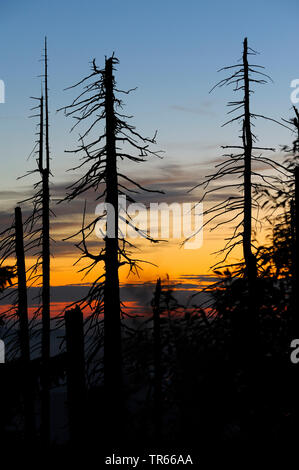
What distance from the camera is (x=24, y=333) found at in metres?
21.7

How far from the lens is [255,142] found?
1942 centimetres

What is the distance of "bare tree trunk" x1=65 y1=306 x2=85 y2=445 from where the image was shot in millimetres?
15086

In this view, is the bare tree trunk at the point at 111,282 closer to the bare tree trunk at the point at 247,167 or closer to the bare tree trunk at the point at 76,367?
the bare tree trunk at the point at 76,367

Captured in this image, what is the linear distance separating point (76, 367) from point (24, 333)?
704 centimetres

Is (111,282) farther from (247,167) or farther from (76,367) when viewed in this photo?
(247,167)

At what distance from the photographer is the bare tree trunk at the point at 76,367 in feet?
49.5

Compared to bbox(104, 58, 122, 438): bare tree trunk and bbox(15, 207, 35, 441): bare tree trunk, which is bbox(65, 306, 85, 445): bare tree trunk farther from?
bbox(15, 207, 35, 441): bare tree trunk

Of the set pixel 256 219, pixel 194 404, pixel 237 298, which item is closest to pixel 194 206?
pixel 256 219

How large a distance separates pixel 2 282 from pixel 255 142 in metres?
12.4

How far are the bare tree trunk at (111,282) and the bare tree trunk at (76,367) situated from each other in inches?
91.2

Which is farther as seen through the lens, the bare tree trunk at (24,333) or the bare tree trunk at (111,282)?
the bare tree trunk at (24,333)

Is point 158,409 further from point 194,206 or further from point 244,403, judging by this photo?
point 194,206

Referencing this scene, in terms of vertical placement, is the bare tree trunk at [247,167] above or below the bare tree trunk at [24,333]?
above

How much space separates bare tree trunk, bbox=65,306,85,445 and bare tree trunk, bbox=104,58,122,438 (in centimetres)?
232
